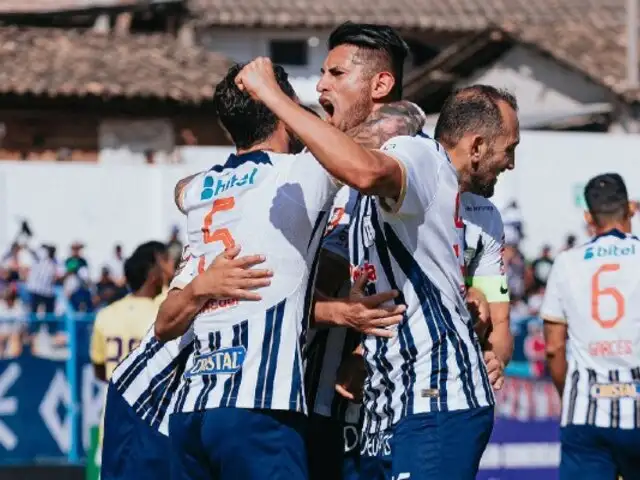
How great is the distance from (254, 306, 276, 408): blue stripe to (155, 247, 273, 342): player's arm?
3.1 inches

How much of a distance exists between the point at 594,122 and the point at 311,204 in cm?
2564

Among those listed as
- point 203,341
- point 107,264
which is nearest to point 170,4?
point 107,264

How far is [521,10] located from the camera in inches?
1609

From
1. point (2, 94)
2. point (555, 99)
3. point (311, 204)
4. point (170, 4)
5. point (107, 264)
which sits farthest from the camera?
point (170, 4)

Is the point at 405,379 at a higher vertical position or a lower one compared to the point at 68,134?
lower

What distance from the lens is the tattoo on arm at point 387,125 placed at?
18.6 ft

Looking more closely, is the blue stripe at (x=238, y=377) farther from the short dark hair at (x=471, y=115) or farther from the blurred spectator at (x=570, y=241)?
the blurred spectator at (x=570, y=241)

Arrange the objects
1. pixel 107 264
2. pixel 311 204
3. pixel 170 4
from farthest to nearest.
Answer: pixel 170 4 → pixel 107 264 → pixel 311 204

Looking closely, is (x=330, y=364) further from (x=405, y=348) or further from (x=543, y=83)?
(x=543, y=83)

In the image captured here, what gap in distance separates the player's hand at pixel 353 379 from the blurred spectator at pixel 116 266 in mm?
16038

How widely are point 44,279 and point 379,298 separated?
16.3m

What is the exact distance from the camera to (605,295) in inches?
343

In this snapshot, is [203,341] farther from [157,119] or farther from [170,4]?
[170,4]

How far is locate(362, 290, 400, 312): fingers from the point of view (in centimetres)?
549
